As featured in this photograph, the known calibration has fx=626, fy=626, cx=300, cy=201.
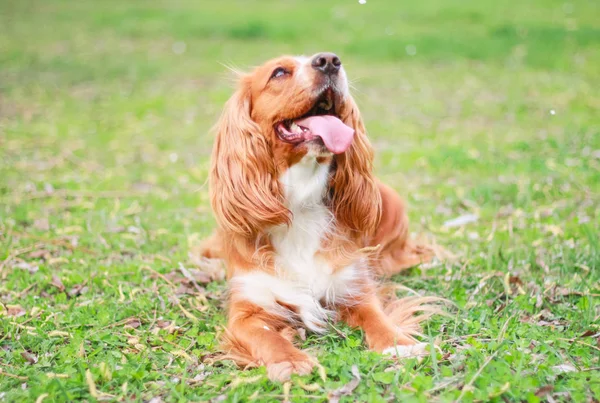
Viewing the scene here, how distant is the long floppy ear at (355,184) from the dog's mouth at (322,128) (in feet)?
0.44

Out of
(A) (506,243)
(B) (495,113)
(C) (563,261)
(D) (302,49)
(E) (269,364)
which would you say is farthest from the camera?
(D) (302,49)

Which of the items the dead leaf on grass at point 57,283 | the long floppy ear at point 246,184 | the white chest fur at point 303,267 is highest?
the long floppy ear at point 246,184

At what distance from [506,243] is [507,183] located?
4.97 feet

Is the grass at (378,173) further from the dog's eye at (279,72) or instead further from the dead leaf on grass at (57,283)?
the dog's eye at (279,72)

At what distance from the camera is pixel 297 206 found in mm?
3531

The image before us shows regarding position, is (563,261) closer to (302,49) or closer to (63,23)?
(302,49)

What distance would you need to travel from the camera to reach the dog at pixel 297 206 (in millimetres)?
3324

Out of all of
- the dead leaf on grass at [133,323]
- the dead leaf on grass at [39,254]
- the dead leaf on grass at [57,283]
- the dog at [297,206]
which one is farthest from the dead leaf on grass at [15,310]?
the dog at [297,206]

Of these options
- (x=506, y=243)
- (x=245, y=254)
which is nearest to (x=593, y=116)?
(x=506, y=243)

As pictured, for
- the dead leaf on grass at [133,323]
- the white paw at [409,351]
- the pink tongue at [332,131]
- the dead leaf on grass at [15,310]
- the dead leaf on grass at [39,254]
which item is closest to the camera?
the white paw at [409,351]

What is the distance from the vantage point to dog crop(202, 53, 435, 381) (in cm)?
332

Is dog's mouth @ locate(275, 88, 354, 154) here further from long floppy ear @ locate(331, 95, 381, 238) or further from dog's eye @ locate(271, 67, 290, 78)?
dog's eye @ locate(271, 67, 290, 78)

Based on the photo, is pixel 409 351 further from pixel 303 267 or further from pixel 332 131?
pixel 332 131

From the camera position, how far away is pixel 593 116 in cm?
806
